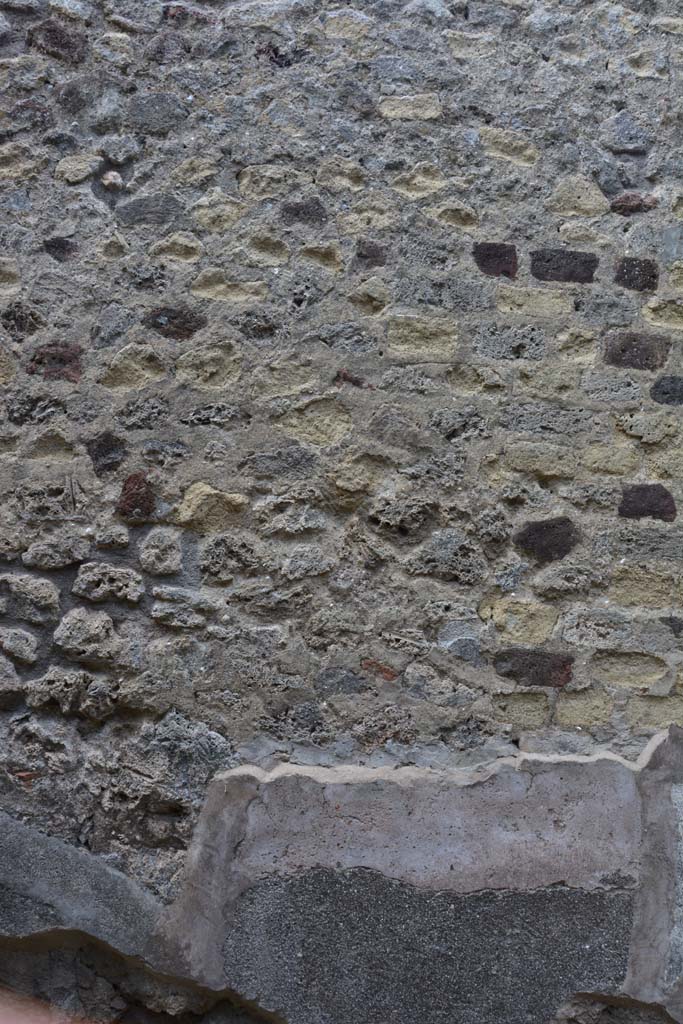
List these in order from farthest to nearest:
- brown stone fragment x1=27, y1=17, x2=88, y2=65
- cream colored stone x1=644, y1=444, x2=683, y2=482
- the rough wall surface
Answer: brown stone fragment x1=27, y1=17, x2=88, y2=65, cream colored stone x1=644, y1=444, x2=683, y2=482, the rough wall surface

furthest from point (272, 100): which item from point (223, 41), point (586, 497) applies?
point (586, 497)

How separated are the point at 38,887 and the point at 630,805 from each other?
4.37ft

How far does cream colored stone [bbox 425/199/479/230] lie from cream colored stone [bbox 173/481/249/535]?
0.95 meters

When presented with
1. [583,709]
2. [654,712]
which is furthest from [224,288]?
[654,712]

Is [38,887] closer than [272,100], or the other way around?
[38,887]

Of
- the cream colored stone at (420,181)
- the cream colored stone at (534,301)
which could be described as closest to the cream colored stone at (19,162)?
the cream colored stone at (420,181)

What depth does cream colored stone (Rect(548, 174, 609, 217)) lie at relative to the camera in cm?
289

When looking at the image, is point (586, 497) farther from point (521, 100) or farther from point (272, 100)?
point (272, 100)

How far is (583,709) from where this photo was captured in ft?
8.20

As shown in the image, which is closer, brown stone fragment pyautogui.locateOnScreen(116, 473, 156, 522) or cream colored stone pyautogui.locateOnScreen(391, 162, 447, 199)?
brown stone fragment pyautogui.locateOnScreen(116, 473, 156, 522)

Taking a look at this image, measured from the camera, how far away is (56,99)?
117 inches

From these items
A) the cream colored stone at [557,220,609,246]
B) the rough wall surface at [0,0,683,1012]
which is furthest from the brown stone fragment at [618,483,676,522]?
the cream colored stone at [557,220,609,246]

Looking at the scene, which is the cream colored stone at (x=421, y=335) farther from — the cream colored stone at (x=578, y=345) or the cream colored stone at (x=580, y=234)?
the cream colored stone at (x=580, y=234)

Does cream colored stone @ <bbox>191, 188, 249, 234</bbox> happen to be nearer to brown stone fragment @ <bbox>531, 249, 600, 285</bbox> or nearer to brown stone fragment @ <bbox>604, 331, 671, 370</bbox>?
brown stone fragment @ <bbox>531, 249, 600, 285</bbox>
